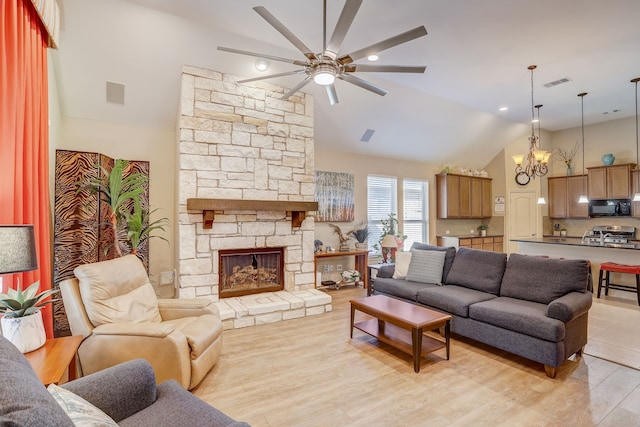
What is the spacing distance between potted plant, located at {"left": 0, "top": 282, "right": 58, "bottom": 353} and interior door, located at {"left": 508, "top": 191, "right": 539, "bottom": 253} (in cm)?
870

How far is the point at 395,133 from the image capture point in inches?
242

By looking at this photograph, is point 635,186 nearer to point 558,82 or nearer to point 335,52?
point 558,82

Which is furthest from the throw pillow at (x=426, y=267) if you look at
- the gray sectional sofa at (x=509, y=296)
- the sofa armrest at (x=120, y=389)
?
the sofa armrest at (x=120, y=389)

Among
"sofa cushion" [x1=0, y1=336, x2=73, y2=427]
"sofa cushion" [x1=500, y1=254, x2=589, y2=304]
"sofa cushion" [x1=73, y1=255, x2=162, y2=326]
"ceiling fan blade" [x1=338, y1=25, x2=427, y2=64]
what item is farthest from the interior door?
"sofa cushion" [x1=0, y1=336, x2=73, y2=427]

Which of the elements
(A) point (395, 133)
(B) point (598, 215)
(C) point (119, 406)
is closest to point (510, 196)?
(B) point (598, 215)

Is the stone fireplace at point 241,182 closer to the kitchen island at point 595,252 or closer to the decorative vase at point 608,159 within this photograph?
the kitchen island at point 595,252

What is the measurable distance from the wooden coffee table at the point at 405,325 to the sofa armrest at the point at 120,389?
2.08m

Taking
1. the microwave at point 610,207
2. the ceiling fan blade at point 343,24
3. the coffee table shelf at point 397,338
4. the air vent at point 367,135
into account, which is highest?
the air vent at point 367,135

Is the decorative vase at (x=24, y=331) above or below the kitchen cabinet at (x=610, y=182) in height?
below

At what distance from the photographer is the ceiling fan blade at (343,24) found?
2.08m

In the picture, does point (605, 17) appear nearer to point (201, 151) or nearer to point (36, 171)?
point (201, 151)

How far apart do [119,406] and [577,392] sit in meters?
3.19

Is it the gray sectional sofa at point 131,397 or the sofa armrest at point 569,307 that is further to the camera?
the sofa armrest at point 569,307

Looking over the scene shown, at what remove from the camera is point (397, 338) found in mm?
3217
